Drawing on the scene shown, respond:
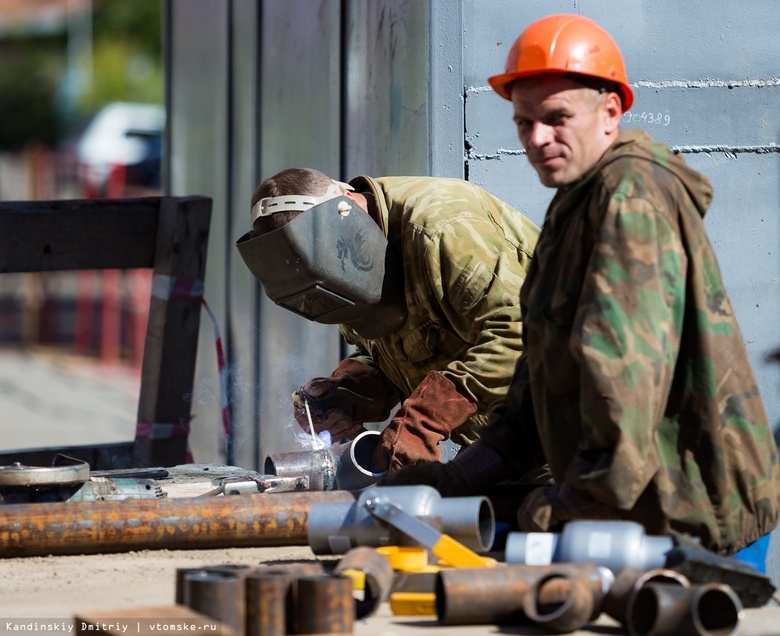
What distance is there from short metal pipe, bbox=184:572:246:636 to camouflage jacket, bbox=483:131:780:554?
0.82 metres

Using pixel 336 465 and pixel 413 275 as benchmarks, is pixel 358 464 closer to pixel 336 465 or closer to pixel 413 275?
pixel 336 465

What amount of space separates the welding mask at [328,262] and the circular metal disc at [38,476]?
3.34ft

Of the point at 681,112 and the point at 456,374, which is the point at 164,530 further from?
the point at 681,112

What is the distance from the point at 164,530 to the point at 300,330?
4551mm

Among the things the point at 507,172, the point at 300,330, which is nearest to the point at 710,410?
the point at 507,172

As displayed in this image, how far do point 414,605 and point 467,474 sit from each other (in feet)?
2.41

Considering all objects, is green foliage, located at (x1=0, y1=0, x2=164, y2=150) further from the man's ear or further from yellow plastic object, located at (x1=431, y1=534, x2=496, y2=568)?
yellow plastic object, located at (x1=431, y1=534, x2=496, y2=568)

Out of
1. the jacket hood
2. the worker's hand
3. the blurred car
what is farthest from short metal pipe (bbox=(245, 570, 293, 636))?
the blurred car

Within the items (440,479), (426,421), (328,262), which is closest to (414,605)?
(440,479)

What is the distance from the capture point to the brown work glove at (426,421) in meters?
4.15

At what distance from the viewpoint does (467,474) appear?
11.3ft

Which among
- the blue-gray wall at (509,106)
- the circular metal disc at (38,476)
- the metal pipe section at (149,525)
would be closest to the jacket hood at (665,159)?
the metal pipe section at (149,525)

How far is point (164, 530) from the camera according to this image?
3.57 metres

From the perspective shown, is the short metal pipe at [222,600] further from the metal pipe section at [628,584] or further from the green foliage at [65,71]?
the green foliage at [65,71]
